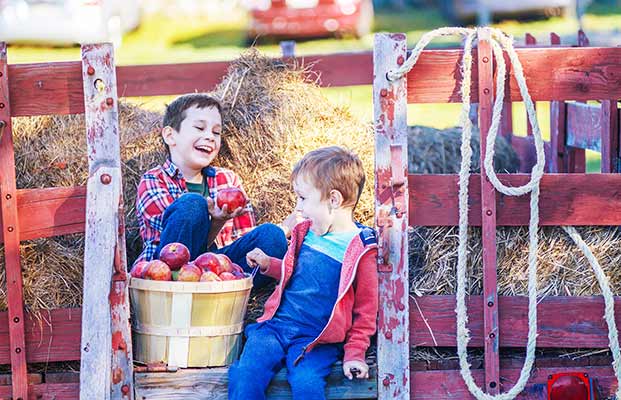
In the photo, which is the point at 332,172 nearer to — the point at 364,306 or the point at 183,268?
the point at 364,306

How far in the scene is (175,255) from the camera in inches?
164

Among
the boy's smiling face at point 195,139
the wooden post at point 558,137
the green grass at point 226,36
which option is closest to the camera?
the boy's smiling face at point 195,139

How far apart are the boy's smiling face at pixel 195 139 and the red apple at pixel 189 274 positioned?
3.36 ft

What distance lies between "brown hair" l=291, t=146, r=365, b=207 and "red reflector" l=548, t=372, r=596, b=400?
111cm

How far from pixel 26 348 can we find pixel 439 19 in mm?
22545

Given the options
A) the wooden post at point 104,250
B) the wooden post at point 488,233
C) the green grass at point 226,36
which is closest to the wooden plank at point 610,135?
the wooden post at point 488,233

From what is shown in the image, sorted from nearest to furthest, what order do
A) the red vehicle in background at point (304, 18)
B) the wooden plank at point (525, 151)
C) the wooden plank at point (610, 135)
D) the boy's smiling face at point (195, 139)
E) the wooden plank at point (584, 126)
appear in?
the boy's smiling face at point (195, 139) < the wooden plank at point (610, 135) < the wooden plank at point (584, 126) < the wooden plank at point (525, 151) < the red vehicle in background at point (304, 18)

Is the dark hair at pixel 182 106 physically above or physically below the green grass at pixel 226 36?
below

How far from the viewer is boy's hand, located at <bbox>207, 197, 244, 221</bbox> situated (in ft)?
15.0

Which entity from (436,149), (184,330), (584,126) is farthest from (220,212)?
(436,149)

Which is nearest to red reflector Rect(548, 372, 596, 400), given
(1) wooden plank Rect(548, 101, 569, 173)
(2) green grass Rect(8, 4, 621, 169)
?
(1) wooden plank Rect(548, 101, 569, 173)

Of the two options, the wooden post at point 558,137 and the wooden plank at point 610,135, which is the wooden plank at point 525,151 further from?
the wooden plank at point 610,135

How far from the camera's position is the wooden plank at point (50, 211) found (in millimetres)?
3916

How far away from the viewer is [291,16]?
21.4 m
